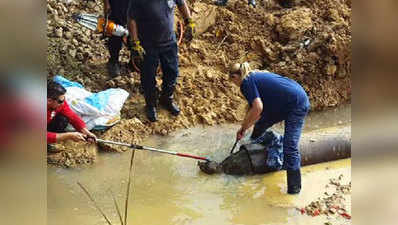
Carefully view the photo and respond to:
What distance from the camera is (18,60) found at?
223 centimetres

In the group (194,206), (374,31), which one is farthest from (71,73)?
(374,31)

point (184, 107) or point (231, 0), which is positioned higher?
point (231, 0)

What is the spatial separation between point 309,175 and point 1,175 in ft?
8.68

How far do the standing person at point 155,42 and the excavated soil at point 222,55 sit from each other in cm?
7

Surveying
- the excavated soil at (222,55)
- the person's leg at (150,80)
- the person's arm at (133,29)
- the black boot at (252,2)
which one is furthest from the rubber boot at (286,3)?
the person's arm at (133,29)

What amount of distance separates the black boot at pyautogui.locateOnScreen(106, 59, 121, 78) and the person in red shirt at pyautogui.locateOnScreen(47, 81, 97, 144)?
466 millimetres

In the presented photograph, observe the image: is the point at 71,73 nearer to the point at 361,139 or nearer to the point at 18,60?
the point at 18,60

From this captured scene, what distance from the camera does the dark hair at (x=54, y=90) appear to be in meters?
3.67

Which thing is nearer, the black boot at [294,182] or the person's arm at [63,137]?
the person's arm at [63,137]

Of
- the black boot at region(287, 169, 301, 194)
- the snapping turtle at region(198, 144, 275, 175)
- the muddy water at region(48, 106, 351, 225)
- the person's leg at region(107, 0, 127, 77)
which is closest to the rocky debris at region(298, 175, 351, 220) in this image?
the muddy water at region(48, 106, 351, 225)

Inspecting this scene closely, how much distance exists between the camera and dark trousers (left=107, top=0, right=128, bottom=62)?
394 cm

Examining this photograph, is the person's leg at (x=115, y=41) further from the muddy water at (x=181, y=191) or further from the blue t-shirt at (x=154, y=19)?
the muddy water at (x=181, y=191)

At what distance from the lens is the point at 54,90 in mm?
3689

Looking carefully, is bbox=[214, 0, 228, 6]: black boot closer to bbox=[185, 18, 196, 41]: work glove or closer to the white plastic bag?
bbox=[185, 18, 196, 41]: work glove
